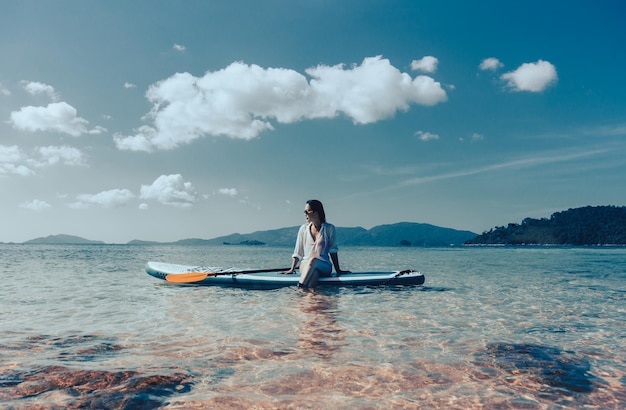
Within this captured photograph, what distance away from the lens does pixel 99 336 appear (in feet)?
22.7

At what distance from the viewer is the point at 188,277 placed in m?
14.3

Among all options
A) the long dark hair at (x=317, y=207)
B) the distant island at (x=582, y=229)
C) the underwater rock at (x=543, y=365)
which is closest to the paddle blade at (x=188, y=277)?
the long dark hair at (x=317, y=207)

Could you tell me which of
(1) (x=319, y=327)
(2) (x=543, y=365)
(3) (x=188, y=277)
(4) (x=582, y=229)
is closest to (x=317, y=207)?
(1) (x=319, y=327)

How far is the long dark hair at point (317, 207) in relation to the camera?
11.7 metres

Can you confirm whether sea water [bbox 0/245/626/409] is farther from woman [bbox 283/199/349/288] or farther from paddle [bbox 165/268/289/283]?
paddle [bbox 165/268/289/283]

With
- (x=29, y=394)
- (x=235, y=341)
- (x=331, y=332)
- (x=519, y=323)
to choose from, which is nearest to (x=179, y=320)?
(x=235, y=341)

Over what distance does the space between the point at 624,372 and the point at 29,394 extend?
22.0 feet

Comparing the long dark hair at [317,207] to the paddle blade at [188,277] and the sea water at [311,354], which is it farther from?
the paddle blade at [188,277]

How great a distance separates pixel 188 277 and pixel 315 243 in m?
5.14

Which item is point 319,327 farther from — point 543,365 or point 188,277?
point 188,277

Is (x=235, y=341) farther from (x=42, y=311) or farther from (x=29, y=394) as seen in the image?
(x=42, y=311)

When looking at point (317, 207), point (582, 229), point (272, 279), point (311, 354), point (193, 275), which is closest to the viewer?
point (311, 354)

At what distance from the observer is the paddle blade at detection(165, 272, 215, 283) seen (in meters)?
14.1

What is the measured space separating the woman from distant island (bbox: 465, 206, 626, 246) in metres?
200
